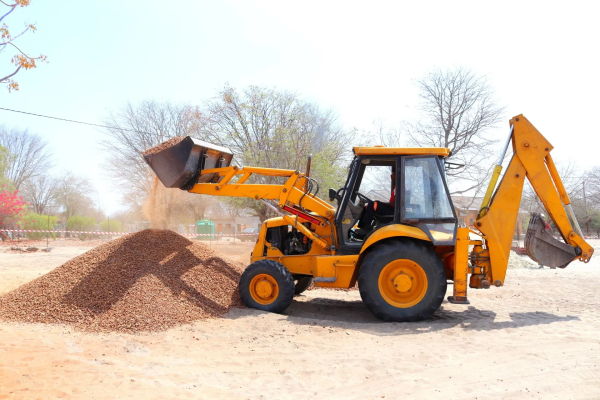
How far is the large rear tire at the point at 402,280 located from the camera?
701cm

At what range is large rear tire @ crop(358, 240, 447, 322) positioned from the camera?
701 cm

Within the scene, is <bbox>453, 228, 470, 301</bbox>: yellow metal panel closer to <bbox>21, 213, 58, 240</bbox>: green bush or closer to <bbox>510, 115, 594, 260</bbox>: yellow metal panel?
<bbox>510, 115, 594, 260</bbox>: yellow metal panel

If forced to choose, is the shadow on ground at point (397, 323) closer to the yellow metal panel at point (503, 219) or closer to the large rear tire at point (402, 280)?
the large rear tire at point (402, 280)

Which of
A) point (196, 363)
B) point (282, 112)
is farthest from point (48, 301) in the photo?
point (282, 112)

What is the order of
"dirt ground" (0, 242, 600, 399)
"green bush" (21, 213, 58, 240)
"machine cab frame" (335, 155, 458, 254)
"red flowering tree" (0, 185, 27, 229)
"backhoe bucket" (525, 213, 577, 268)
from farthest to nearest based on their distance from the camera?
"green bush" (21, 213, 58, 240), "red flowering tree" (0, 185, 27, 229), "backhoe bucket" (525, 213, 577, 268), "machine cab frame" (335, 155, 458, 254), "dirt ground" (0, 242, 600, 399)

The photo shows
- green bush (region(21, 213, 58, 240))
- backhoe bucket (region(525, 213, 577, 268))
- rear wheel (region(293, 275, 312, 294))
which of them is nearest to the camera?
backhoe bucket (region(525, 213, 577, 268))

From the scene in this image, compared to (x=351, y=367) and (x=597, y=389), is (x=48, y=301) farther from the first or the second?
(x=597, y=389)

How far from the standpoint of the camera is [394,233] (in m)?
7.07

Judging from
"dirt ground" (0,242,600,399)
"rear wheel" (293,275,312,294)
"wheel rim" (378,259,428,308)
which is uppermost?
"wheel rim" (378,259,428,308)

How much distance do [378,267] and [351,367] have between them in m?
2.37

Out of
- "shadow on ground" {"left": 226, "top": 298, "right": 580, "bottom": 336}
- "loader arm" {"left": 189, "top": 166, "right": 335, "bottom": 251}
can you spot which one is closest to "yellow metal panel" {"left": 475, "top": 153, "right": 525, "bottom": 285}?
"shadow on ground" {"left": 226, "top": 298, "right": 580, "bottom": 336}

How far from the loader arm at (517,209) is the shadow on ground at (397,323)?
0.65 metres

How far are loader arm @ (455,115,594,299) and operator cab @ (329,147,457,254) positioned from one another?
0.63 m

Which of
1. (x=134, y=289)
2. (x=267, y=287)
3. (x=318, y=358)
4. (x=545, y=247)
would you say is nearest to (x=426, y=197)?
(x=545, y=247)
